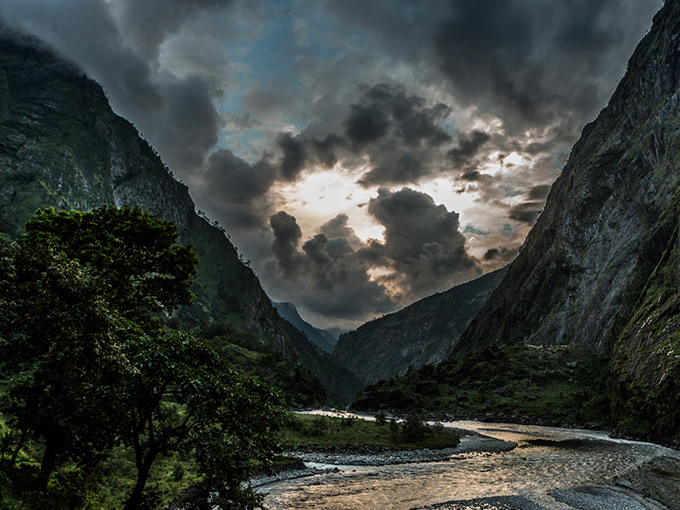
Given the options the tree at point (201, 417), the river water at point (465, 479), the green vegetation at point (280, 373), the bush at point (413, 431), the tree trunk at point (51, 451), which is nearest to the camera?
the tree at point (201, 417)

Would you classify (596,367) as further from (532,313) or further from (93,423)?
(93,423)

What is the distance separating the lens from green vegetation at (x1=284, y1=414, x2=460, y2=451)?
162 feet

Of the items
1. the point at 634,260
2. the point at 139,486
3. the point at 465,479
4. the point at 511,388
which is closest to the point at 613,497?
the point at 465,479

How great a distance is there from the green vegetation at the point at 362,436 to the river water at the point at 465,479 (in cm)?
871

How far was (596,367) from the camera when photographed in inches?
4237

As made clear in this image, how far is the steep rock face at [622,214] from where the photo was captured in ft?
414

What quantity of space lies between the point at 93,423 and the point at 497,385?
13385cm

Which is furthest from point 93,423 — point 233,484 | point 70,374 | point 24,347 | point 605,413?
point 605,413

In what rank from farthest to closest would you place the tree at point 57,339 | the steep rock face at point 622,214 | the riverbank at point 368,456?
the steep rock face at point 622,214
the riverbank at point 368,456
the tree at point 57,339

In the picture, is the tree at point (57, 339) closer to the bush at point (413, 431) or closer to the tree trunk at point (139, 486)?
the tree trunk at point (139, 486)

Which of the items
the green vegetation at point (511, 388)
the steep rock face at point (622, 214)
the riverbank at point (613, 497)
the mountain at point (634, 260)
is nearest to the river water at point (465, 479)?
the riverbank at point (613, 497)

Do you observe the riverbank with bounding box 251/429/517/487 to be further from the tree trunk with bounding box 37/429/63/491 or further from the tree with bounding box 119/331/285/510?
the tree with bounding box 119/331/285/510

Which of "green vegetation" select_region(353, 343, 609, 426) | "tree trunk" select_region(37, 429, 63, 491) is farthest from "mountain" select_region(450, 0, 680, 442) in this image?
"tree trunk" select_region(37, 429, 63, 491)

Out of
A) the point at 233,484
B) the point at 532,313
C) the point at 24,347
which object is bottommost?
the point at 233,484
